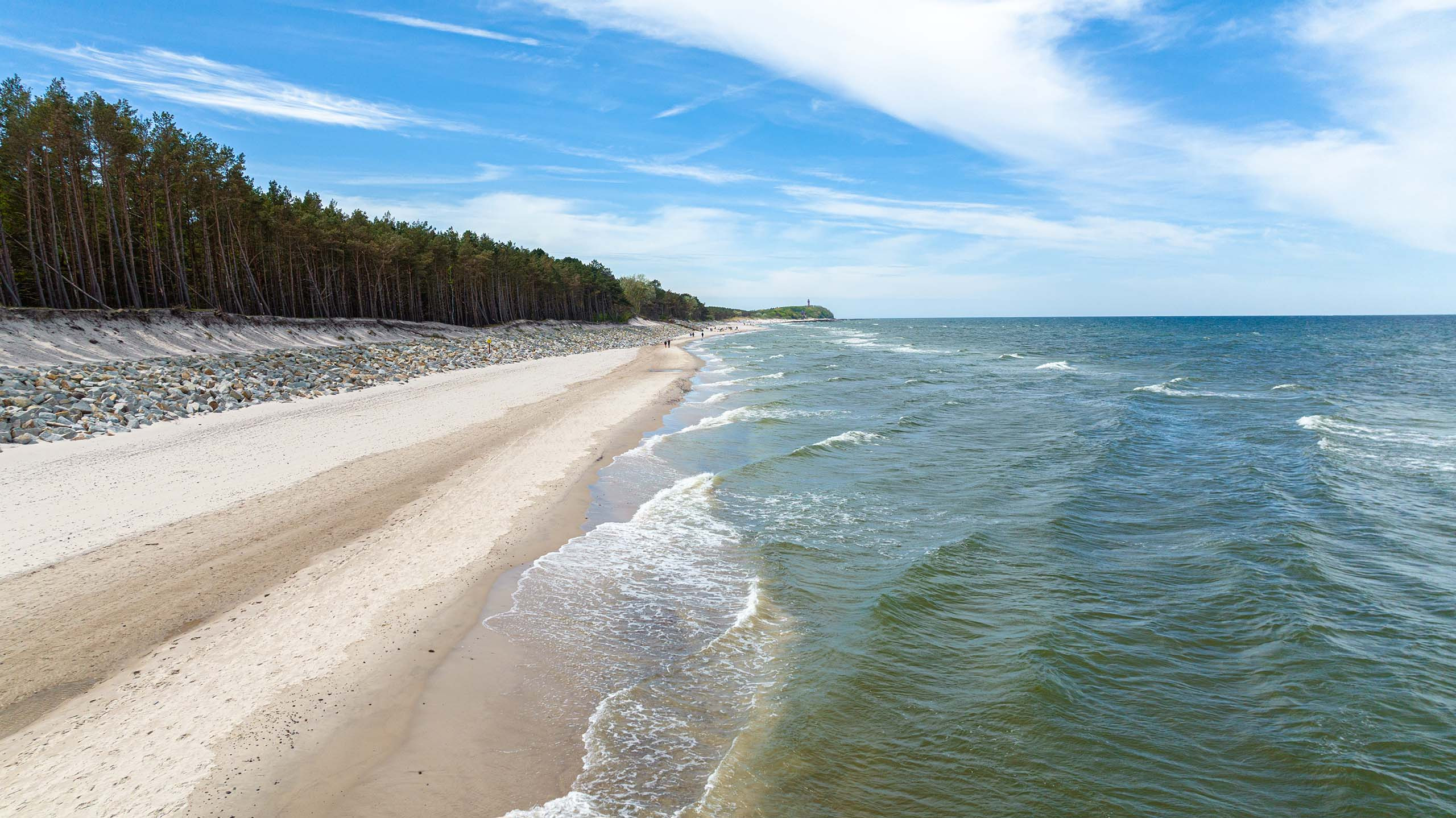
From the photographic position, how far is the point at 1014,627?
913cm

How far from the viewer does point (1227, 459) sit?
19.6 metres

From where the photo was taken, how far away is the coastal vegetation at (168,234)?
3306 cm

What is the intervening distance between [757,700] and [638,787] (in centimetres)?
191

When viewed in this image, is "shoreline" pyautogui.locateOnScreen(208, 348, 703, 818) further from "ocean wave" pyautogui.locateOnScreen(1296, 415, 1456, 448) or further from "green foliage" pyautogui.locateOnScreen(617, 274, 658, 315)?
"green foliage" pyautogui.locateOnScreen(617, 274, 658, 315)

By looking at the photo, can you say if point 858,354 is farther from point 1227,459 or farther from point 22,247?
point 22,247

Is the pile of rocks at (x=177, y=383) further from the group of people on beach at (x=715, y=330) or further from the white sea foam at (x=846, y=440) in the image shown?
the group of people on beach at (x=715, y=330)

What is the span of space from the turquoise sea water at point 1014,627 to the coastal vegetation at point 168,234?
122ft

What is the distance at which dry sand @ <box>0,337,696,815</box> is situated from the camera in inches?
231

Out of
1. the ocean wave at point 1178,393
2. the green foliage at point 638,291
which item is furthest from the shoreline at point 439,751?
the green foliage at point 638,291

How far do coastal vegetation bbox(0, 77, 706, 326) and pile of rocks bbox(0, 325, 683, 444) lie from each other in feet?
35.1

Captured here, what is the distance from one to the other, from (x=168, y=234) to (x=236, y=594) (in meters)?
53.2

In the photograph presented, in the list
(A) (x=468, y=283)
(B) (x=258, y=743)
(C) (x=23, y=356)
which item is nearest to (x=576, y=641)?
(B) (x=258, y=743)

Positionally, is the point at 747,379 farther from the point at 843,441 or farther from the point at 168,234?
the point at 168,234

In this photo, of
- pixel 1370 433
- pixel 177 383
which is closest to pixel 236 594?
pixel 177 383
